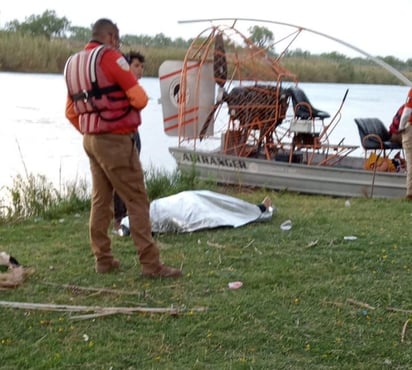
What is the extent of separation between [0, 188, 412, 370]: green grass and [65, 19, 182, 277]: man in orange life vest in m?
0.39

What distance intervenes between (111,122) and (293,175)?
21.3 feet

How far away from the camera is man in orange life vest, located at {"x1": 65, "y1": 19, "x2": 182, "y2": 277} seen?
479 centimetres

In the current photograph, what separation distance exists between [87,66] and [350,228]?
308 cm

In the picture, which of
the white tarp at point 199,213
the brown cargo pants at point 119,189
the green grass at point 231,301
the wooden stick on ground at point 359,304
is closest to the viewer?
the green grass at point 231,301

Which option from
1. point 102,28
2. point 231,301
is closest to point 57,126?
point 102,28

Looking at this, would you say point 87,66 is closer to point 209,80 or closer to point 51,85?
point 209,80

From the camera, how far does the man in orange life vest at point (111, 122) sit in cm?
479

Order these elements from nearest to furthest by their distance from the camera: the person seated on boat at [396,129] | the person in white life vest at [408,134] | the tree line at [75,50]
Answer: the person in white life vest at [408,134], the person seated on boat at [396,129], the tree line at [75,50]

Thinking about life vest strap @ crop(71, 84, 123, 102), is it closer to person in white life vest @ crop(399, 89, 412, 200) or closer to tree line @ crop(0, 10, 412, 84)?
person in white life vest @ crop(399, 89, 412, 200)

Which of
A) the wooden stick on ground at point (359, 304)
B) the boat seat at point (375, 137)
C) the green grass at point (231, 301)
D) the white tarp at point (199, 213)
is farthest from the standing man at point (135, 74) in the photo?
the boat seat at point (375, 137)

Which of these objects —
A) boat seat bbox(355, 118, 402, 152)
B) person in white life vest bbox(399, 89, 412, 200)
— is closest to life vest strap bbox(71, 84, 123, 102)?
person in white life vest bbox(399, 89, 412, 200)

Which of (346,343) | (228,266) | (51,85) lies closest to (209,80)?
(228,266)

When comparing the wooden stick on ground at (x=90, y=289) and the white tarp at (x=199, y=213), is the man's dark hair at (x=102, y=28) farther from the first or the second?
the white tarp at (x=199, y=213)

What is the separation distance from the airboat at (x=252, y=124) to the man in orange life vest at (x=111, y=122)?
546 cm
